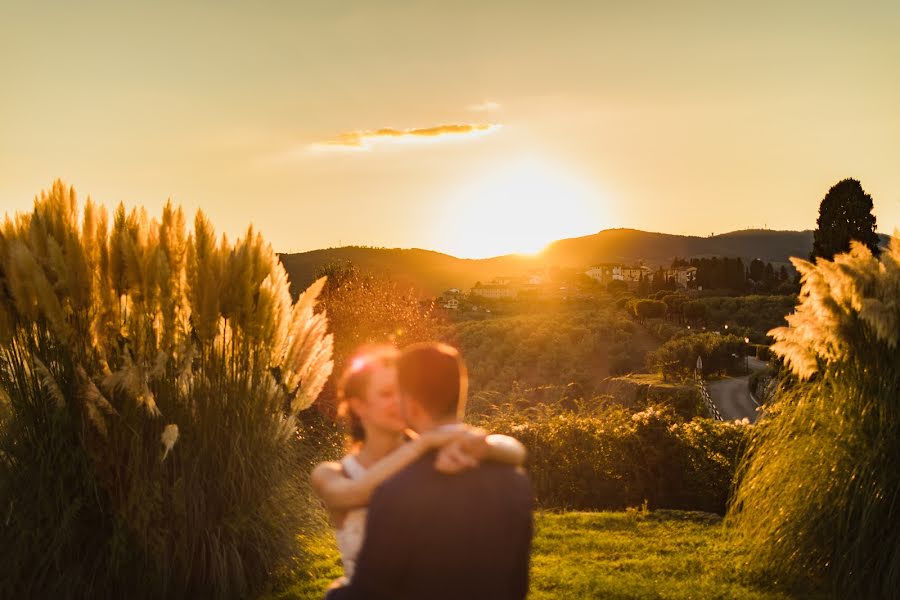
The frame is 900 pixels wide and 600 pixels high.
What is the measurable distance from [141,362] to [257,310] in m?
0.84

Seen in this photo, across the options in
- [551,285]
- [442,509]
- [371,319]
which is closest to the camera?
[442,509]

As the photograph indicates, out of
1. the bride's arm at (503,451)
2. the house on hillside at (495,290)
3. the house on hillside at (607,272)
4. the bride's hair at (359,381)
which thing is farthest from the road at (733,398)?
the house on hillside at (607,272)

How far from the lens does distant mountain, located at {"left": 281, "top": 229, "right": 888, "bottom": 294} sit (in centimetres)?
7119

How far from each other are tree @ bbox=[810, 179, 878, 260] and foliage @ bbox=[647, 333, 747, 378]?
10.7 m

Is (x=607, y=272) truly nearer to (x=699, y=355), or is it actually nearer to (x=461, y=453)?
(x=699, y=355)

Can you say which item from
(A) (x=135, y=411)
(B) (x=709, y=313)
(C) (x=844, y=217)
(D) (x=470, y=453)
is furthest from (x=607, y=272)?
(D) (x=470, y=453)

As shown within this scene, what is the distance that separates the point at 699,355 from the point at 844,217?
12923 millimetres

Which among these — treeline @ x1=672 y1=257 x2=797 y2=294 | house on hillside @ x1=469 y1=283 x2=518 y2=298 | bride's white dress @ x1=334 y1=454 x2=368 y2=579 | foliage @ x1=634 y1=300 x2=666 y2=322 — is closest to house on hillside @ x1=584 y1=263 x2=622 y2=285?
treeline @ x1=672 y1=257 x2=797 y2=294

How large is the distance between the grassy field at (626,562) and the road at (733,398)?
2056cm

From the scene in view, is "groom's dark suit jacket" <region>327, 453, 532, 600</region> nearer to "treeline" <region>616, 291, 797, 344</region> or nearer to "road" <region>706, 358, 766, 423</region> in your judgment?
"road" <region>706, 358, 766, 423</region>

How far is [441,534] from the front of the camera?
2.19 metres

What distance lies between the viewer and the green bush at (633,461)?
8859 millimetres

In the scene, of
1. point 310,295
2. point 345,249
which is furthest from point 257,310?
point 345,249

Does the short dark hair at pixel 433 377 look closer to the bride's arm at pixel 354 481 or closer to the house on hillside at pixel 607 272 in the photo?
the bride's arm at pixel 354 481
